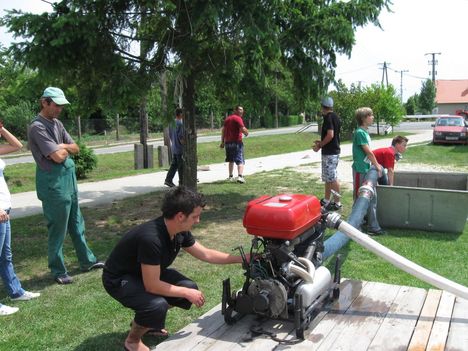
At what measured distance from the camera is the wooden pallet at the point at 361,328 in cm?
299

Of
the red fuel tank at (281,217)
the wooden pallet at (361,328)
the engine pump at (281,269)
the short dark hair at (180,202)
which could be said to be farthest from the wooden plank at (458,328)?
the short dark hair at (180,202)

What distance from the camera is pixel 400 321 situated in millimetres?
3334

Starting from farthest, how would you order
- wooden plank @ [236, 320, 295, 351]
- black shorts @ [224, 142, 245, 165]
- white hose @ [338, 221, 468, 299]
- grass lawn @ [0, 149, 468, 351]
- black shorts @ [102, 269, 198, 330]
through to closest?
black shorts @ [224, 142, 245, 165] → grass lawn @ [0, 149, 468, 351] → white hose @ [338, 221, 468, 299] → black shorts @ [102, 269, 198, 330] → wooden plank @ [236, 320, 295, 351]

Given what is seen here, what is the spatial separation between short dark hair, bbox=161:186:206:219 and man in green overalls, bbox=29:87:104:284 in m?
2.03

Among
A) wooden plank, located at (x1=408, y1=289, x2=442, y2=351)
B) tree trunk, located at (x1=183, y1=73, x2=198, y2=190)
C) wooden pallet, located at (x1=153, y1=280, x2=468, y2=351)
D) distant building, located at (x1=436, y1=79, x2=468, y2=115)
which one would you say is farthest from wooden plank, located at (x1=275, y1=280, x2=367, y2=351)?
distant building, located at (x1=436, y1=79, x2=468, y2=115)

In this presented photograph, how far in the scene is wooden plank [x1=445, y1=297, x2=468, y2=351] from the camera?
118 inches

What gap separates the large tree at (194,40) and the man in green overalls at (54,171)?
173cm

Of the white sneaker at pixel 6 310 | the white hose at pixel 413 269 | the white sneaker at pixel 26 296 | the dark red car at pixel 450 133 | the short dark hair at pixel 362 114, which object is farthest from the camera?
the dark red car at pixel 450 133

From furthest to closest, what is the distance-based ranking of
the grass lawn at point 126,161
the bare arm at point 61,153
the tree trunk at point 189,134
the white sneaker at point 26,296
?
the grass lawn at point 126,161, the tree trunk at point 189,134, the bare arm at point 61,153, the white sneaker at point 26,296

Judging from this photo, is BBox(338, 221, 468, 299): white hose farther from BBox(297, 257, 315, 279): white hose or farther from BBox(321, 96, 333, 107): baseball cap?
BBox(321, 96, 333, 107): baseball cap

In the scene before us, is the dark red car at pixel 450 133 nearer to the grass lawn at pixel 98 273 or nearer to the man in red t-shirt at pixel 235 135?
the man in red t-shirt at pixel 235 135

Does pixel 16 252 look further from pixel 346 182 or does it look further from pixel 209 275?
pixel 346 182

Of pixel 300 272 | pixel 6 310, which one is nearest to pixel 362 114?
pixel 300 272

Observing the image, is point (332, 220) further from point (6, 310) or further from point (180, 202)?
point (6, 310)
